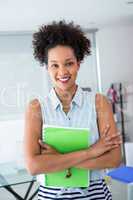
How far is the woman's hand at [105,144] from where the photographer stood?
3.48 feet

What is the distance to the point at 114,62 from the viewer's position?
4.77 m

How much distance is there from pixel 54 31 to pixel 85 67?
371cm

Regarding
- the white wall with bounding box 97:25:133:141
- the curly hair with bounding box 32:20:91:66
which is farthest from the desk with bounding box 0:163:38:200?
the white wall with bounding box 97:25:133:141

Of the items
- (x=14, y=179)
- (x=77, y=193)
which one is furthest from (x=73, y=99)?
(x=14, y=179)

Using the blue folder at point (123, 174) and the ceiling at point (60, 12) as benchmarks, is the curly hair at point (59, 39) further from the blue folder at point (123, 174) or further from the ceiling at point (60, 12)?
the ceiling at point (60, 12)

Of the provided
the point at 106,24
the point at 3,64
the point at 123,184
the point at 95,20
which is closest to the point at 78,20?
the point at 95,20

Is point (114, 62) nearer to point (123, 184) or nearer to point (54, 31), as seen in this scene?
point (123, 184)

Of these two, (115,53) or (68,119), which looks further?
(115,53)

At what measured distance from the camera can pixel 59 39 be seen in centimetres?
108

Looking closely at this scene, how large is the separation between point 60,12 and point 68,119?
2903 mm

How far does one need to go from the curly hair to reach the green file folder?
271 mm

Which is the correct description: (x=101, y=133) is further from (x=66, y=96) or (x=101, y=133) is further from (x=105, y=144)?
(x=66, y=96)

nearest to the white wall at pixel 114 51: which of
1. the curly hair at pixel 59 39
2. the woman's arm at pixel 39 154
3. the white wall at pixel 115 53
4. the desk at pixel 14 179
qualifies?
the white wall at pixel 115 53

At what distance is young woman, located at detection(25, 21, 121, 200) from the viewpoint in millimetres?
1044
